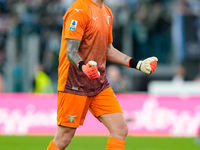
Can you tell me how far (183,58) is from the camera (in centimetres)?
1534

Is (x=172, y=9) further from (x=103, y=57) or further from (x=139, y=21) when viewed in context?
(x=103, y=57)

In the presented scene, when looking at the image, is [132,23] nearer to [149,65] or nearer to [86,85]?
[149,65]

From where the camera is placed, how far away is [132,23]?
15.6m

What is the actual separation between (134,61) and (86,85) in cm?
72

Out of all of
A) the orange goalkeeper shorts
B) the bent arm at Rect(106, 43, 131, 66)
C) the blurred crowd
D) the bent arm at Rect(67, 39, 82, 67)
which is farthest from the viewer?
the blurred crowd

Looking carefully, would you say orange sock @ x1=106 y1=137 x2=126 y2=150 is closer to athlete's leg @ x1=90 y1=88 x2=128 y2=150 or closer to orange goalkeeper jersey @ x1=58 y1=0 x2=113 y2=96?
athlete's leg @ x1=90 y1=88 x2=128 y2=150

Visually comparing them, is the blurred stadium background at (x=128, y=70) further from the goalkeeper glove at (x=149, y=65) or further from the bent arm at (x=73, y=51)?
the bent arm at (x=73, y=51)

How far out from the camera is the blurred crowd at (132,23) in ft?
49.5

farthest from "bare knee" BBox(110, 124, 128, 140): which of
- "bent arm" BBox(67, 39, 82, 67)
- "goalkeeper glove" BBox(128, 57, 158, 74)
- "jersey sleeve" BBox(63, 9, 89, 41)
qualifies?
"jersey sleeve" BBox(63, 9, 89, 41)

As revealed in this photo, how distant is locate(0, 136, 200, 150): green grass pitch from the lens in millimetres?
8859

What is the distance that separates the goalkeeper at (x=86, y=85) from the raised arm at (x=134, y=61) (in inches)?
0.5

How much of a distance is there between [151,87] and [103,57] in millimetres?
9961

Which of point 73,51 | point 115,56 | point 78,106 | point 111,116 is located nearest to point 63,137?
point 78,106

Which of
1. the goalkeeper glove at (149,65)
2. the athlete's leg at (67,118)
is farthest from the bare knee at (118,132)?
the goalkeeper glove at (149,65)
